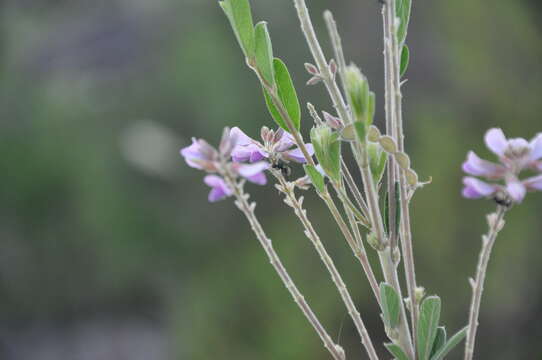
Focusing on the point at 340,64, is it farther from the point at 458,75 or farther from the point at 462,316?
the point at 458,75

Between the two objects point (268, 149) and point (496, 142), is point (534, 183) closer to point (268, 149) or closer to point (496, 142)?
point (496, 142)

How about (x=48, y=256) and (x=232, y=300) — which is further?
(x=48, y=256)

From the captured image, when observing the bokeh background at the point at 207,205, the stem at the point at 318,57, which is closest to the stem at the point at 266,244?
Result: the stem at the point at 318,57

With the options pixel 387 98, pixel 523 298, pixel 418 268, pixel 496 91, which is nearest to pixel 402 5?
pixel 387 98

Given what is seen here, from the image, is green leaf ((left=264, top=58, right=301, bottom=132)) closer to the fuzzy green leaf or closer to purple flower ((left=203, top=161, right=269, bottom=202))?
the fuzzy green leaf

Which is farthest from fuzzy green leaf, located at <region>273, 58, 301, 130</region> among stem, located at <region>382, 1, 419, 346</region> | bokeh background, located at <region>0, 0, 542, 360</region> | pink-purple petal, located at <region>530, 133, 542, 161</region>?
bokeh background, located at <region>0, 0, 542, 360</region>

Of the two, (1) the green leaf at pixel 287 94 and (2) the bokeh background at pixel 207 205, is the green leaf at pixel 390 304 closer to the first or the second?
(1) the green leaf at pixel 287 94
